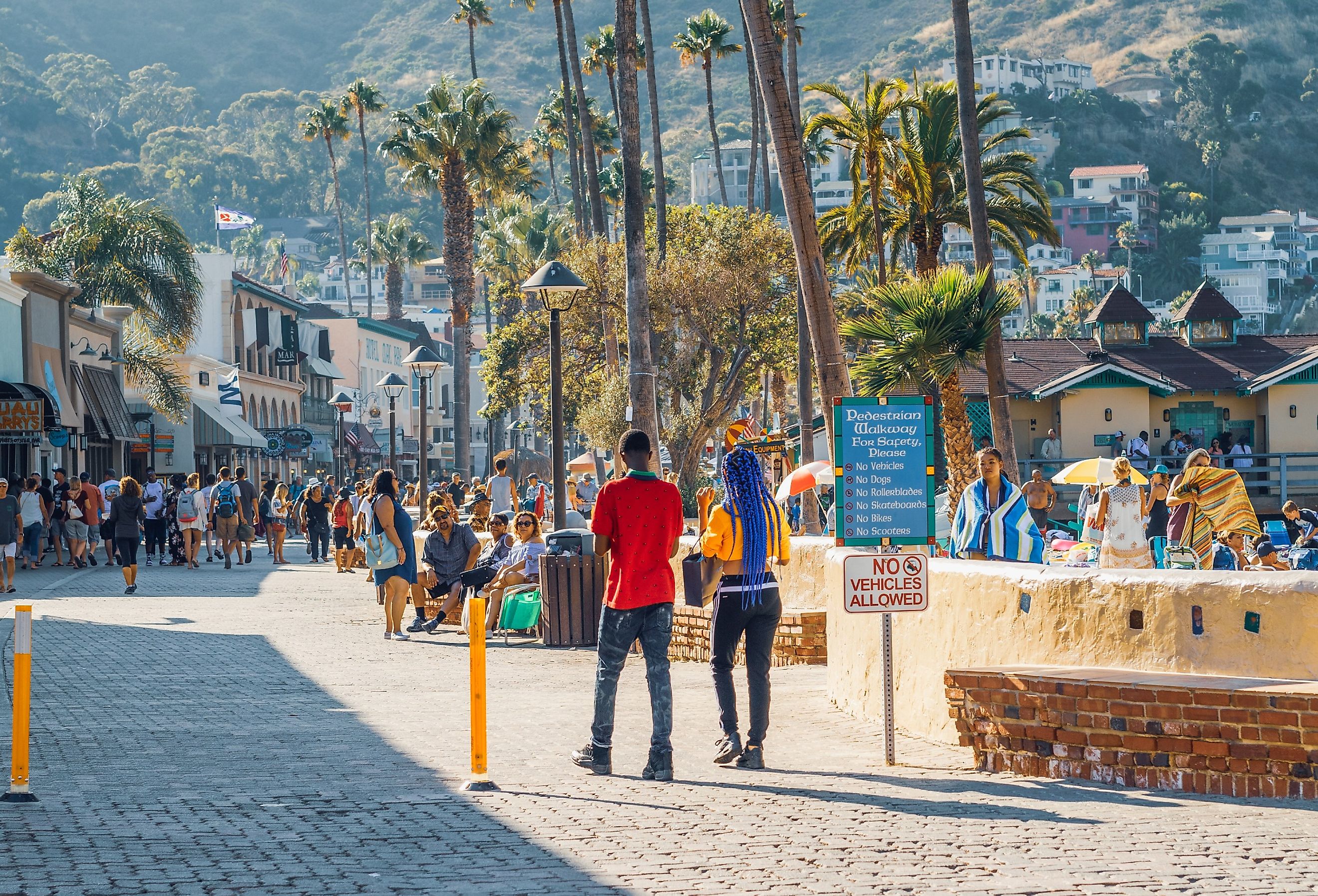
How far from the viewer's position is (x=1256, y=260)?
187 m

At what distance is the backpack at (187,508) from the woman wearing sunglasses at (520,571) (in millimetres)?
13173

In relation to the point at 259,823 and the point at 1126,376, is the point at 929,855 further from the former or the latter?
the point at 1126,376

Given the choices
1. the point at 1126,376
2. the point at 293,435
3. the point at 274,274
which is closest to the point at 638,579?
the point at 1126,376

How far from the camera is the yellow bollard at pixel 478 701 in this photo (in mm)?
8117

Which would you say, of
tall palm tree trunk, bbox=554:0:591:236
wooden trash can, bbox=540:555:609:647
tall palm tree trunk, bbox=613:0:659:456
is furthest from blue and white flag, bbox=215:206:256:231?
wooden trash can, bbox=540:555:609:647

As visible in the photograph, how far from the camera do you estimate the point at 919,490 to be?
923 cm

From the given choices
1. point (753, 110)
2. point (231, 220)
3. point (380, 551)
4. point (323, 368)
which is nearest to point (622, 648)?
point (380, 551)

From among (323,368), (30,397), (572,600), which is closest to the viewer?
(572,600)

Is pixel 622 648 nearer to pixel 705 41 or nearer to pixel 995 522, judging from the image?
pixel 995 522

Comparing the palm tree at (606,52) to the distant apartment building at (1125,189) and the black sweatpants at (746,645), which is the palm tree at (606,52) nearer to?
the black sweatpants at (746,645)

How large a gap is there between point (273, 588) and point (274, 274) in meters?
138

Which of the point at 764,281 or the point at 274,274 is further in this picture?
the point at 274,274

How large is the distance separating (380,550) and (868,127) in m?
16.1

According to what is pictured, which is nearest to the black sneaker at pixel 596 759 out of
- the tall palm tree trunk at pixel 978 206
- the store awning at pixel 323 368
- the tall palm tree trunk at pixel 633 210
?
the tall palm tree trunk at pixel 978 206
